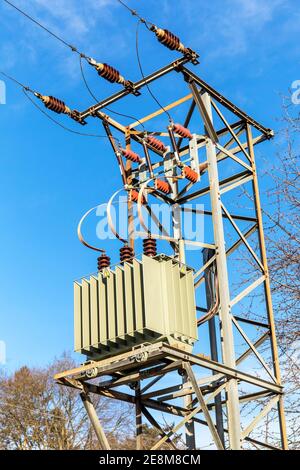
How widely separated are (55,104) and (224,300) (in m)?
4.72

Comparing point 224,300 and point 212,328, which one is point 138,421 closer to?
point 212,328

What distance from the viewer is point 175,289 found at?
1135 cm

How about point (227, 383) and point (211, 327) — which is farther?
point (211, 327)

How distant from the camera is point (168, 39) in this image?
1239 cm

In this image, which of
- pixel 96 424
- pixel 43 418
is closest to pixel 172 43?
pixel 96 424

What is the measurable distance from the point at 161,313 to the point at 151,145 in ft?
13.3

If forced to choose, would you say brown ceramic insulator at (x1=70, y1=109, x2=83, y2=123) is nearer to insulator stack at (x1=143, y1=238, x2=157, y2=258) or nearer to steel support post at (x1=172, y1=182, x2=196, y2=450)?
steel support post at (x1=172, y1=182, x2=196, y2=450)

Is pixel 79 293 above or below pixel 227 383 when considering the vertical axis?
above

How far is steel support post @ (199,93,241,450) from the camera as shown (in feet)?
38.4

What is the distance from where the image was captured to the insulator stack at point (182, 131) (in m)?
13.4

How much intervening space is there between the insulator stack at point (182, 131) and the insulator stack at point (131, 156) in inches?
40.8
